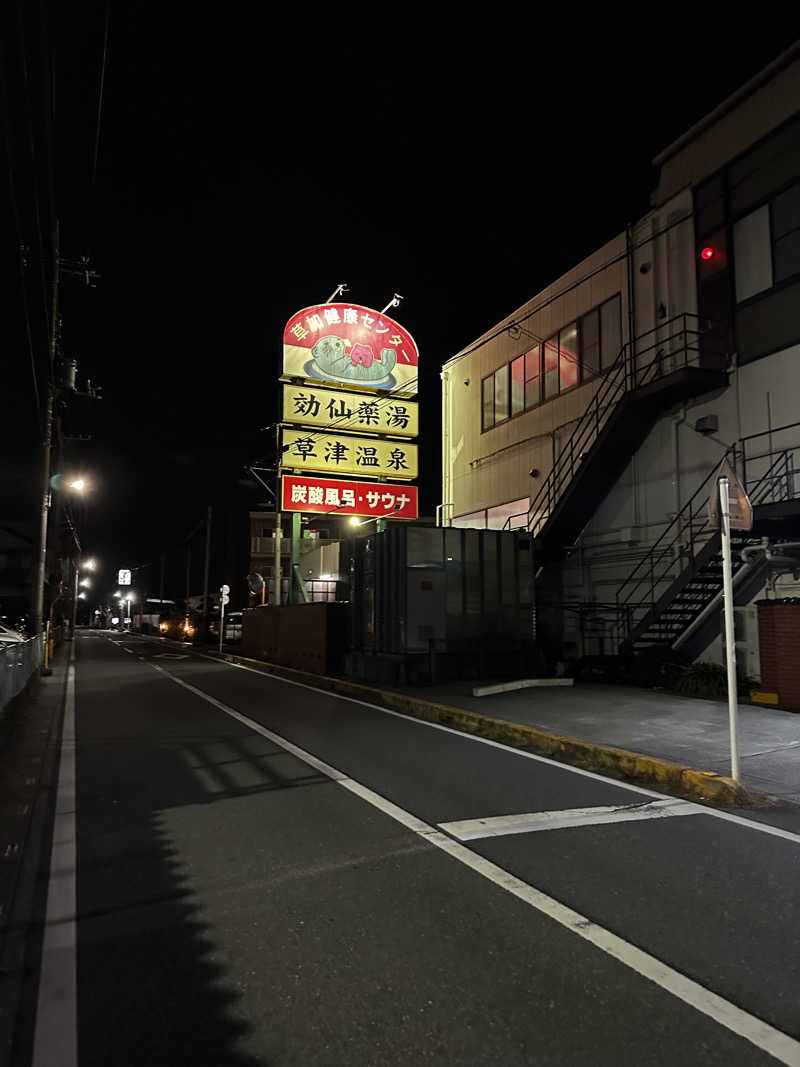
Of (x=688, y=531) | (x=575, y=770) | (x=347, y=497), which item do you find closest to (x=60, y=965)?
(x=575, y=770)

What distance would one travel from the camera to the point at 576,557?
18.0m

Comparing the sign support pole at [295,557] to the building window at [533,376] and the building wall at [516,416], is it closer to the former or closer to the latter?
the building wall at [516,416]

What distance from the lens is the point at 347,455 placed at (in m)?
24.1

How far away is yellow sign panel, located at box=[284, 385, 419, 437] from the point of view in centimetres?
2345

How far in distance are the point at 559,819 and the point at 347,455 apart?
64.5ft

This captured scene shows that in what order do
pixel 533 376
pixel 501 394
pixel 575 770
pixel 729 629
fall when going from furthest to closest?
pixel 501 394, pixel 533 376, pixel 575 770, pixel 729 629

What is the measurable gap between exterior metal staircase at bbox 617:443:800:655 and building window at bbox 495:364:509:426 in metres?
7.83

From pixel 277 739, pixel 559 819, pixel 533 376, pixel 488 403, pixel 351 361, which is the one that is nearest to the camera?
pixel 559 819

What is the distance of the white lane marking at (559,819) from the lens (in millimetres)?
5094

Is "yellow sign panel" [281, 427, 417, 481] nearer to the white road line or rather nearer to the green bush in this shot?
the white road line

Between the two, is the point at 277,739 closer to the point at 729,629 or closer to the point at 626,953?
the point at 729,629

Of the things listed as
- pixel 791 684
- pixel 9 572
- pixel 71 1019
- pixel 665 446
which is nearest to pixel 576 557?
pixel 665 446

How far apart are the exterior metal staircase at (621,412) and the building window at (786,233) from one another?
169cm

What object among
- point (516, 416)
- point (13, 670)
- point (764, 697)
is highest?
point (516, 416)
